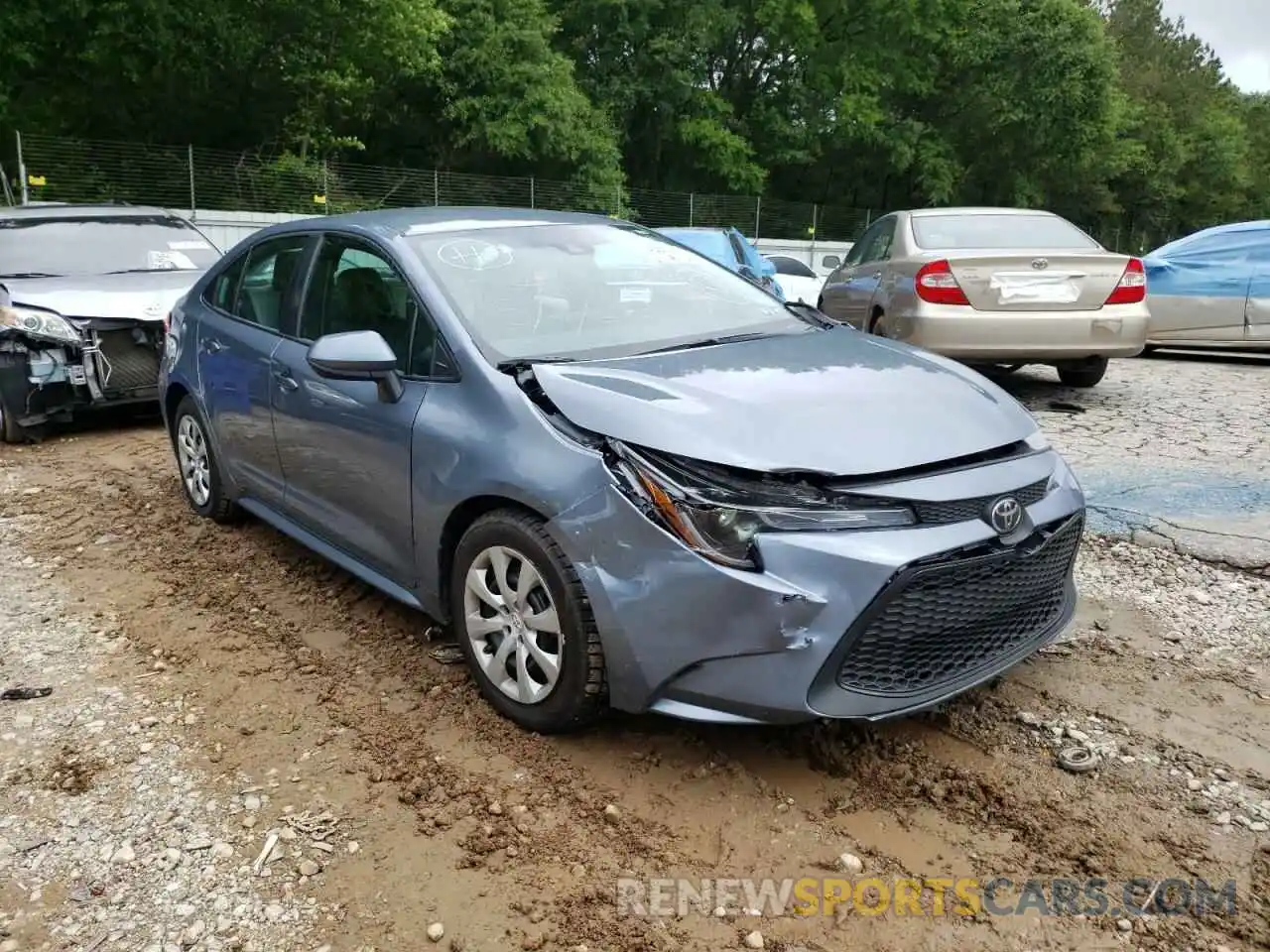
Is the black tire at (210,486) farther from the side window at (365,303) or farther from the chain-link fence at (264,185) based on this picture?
the chain-link fence at (264,185)

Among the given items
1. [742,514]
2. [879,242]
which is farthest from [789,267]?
[742,514]

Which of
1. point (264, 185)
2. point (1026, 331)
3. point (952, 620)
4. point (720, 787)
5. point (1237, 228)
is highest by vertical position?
point (264, 185)

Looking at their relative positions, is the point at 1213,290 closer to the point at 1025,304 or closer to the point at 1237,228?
the point at 1237,228

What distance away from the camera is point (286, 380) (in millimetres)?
4098

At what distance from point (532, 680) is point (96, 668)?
176 cm

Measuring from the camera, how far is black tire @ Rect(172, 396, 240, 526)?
16.4 feet

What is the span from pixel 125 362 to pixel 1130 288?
7.14 meters

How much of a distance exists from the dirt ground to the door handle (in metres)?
0.93

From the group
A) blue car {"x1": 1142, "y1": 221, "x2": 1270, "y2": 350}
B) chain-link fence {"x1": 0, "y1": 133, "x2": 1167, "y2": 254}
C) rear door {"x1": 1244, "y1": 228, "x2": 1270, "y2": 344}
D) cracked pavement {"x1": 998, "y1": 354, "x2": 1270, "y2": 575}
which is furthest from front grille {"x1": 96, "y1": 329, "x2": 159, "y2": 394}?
chain-link fence {"x1": 0, "y1": 133, "x2": 1167, "y2": 254}

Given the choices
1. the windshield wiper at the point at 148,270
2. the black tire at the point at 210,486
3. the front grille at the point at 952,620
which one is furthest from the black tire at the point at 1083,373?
the windshield wiper at the point at 148,270

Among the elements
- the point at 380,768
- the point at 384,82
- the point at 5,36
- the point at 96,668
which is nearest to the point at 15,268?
the point at 96,668

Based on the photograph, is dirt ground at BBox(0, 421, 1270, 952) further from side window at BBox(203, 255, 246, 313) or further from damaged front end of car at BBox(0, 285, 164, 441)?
damaged front end of car at BBox(0, 285, 164, 441)

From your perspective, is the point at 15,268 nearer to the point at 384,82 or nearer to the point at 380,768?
the point at 380,768

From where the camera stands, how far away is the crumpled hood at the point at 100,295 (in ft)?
23.0
